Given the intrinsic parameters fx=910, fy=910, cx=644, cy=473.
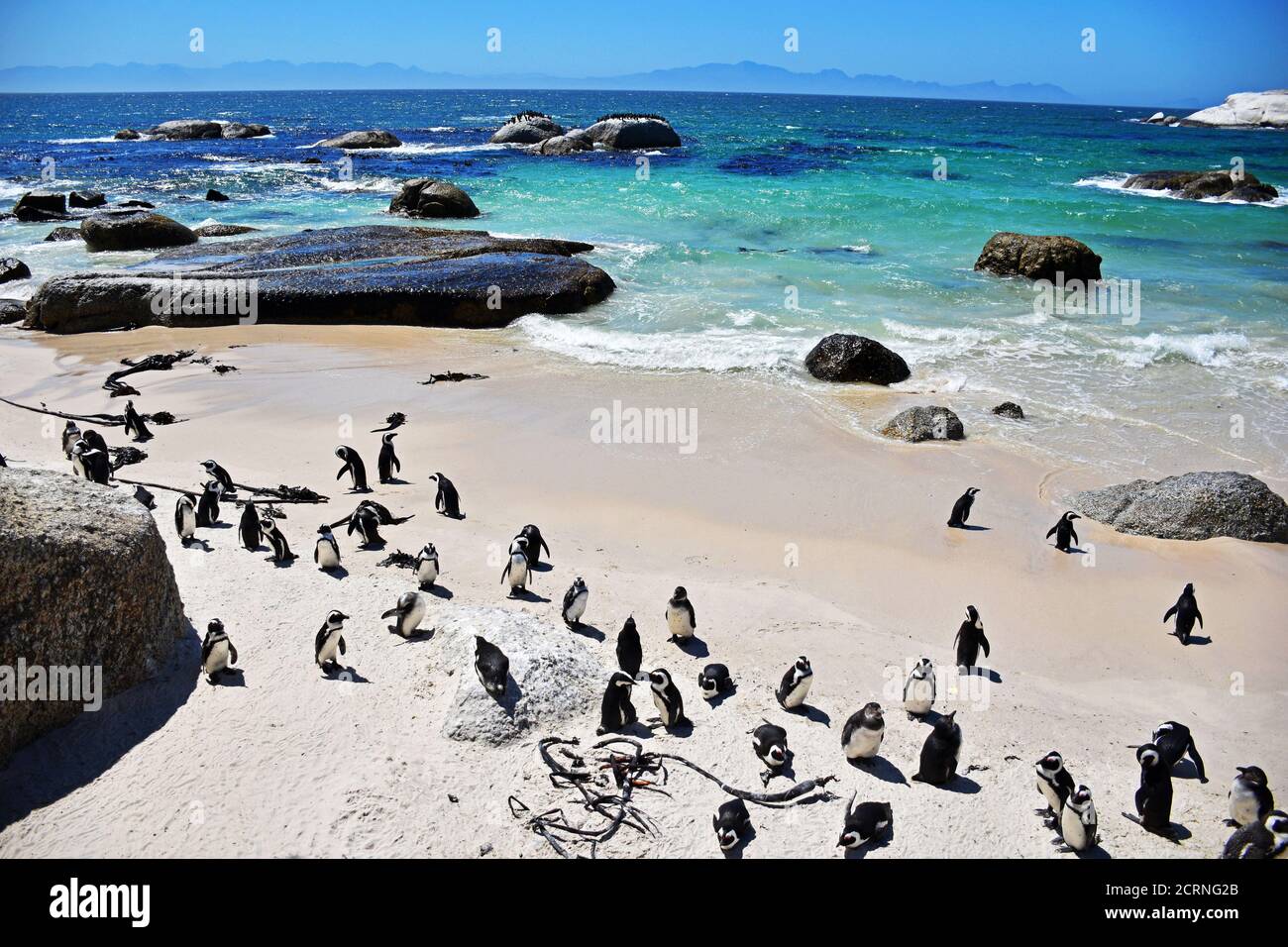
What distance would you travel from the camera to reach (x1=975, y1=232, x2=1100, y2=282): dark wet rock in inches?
850

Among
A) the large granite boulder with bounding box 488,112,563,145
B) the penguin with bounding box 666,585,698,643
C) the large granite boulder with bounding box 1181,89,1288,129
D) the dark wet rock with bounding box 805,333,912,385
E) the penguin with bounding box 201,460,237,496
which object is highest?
the large granite boulder with bounding box 1181,89,1288,129

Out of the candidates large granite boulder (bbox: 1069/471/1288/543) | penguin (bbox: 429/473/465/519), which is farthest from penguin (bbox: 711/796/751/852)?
large granite boulder (bbox: 1069/471/1288/543)

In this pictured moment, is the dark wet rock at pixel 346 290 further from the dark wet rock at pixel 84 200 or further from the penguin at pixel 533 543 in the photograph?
the dark wet rock at pixel 84 200

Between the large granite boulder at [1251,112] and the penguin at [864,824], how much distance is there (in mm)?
111304

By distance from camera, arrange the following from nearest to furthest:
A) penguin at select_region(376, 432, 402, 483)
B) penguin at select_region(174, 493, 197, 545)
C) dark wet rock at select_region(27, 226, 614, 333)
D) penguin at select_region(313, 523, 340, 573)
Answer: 1. penguin at select_region(313, 523, 340, 573)
2. penguin at select_region(174, 493, 197, 545)
3. penguin at select_region(376, 432, 402, 483)
4. dark wet rock at select_region(27, 226, 614, 333)

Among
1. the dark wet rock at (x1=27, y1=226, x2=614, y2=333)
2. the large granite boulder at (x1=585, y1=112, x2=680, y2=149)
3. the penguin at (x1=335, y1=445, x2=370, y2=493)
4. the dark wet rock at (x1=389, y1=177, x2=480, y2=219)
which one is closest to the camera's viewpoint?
the penguin at (x1=335, y1=445, x2=370, y2=493)

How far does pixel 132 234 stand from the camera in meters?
23.4

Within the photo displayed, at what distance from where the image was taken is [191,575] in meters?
7.21

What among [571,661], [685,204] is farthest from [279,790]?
[685,204]

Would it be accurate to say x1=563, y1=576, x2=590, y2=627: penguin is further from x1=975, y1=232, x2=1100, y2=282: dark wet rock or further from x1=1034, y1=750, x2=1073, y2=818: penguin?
x1=975, y1=232, x2=1100, y2=282: dark wet rock

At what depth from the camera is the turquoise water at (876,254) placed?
556 inches

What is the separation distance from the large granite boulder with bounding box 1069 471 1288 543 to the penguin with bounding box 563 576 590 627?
583 cm

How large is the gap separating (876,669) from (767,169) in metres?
43.5
